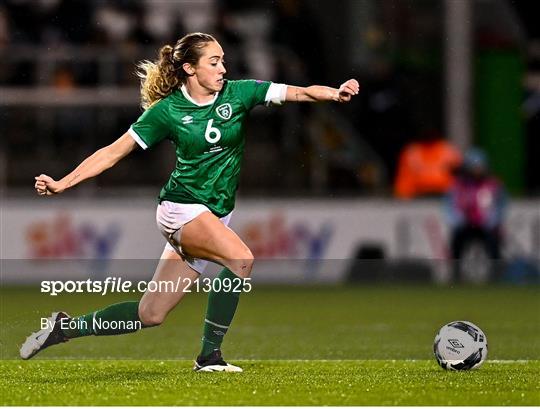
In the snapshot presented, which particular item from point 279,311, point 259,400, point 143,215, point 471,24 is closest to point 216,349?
point 259,400

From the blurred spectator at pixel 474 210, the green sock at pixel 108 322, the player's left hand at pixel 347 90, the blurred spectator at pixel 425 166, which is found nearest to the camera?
the player's left hand at pixel 347 90

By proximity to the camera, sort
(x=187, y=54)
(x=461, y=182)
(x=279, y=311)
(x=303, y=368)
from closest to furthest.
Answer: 1. (x=187, y=54)
2. (x=303, y=368)
3. (x=279, y=311)
4. (x=461, y=182)

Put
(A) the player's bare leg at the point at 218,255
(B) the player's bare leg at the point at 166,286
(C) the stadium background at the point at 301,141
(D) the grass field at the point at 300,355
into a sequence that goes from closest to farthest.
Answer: (D) the grass field at the point at 300,355 < (A) the player's bare leg at the point at 218,255 < (B) the player's bare leg at the point at 166,286 < (C) the stadium background at the point at 301,141

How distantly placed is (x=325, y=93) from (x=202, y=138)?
0.77 metres

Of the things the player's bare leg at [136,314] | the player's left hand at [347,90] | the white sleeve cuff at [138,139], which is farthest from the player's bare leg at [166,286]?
the player's left hand at [347,90]

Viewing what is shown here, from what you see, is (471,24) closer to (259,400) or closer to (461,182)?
(461,182)

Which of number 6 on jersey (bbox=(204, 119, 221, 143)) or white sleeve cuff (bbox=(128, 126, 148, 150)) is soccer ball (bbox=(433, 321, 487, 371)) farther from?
white sleeve cuff (bbox=(128, 126, 148, 150))

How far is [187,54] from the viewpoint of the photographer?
8.81m

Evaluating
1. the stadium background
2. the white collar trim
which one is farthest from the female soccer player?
the stadium background

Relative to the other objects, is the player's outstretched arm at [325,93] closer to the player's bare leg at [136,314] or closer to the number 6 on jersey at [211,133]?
the number 6 on jersey at [211,133]

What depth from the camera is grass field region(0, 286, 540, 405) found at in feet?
26.2

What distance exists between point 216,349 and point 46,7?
13.5 metres

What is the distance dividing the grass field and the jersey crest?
4.96ft

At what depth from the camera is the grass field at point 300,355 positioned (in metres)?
7.97
